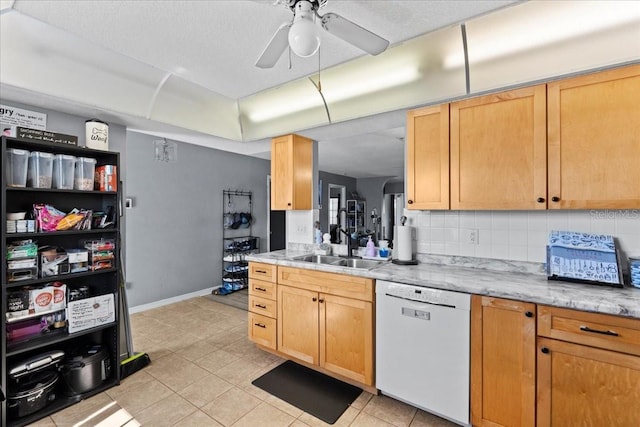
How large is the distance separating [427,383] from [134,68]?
10.3ft

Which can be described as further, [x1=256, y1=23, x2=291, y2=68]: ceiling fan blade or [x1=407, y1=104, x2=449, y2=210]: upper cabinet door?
[x1=407, y1=104, x2=449, y2=210]: upper cabinet door

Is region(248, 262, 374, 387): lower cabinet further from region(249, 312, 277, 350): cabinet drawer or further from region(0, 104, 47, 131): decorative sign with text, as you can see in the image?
region(0, 104, 47, 131): decorative sign with text

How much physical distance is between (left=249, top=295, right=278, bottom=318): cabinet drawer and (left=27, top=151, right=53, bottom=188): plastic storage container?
184 cm

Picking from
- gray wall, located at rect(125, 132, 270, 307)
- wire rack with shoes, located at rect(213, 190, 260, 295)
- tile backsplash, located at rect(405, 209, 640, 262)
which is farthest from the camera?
wire rack with shoes, located at rect(213, 190, 260, 295)

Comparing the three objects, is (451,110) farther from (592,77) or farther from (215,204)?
(215,204)

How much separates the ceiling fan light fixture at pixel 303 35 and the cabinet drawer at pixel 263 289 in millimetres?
2003

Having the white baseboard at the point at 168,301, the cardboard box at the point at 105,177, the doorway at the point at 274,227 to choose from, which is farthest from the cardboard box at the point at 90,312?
the doorway at the point at 274,227

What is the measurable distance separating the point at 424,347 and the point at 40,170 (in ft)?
9.54

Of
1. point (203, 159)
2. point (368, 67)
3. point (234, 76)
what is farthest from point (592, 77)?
point (203, 159)

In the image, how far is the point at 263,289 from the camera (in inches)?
108

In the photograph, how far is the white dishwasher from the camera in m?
1.75

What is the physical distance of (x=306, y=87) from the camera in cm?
277

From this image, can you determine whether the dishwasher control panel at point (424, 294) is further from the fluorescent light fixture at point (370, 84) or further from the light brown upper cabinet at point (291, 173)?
the fluorescent light fixture at point (370, 84)

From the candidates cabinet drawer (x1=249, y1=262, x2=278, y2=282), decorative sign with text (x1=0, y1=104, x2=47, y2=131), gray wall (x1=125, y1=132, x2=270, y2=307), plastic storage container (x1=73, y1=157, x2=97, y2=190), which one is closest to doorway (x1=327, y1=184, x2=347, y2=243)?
cabinet drawer (x1=249, y1=262, x2=278, y2=282)
